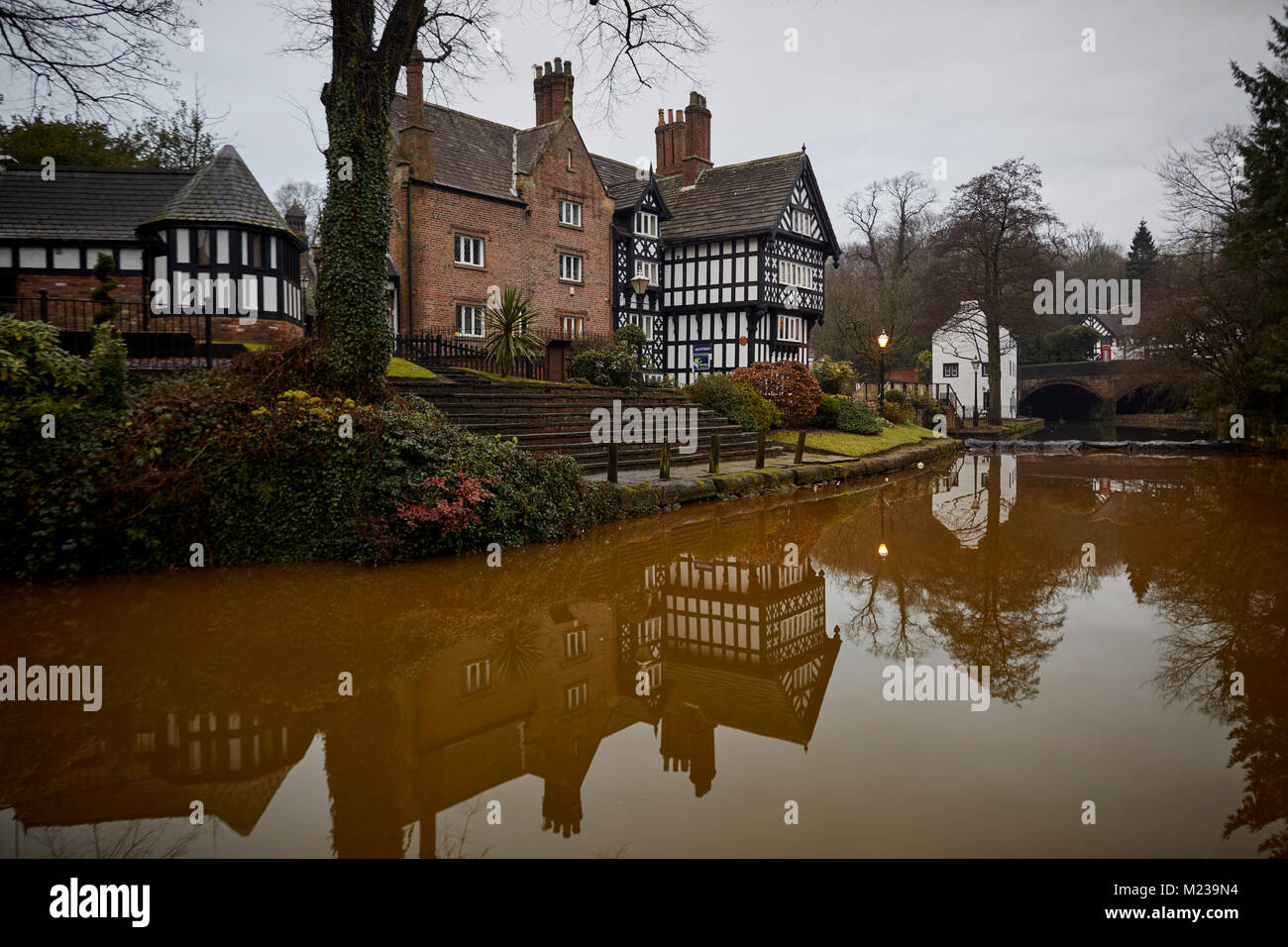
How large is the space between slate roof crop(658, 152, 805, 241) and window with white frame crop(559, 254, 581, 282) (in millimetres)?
4910

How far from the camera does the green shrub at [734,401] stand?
20.9m

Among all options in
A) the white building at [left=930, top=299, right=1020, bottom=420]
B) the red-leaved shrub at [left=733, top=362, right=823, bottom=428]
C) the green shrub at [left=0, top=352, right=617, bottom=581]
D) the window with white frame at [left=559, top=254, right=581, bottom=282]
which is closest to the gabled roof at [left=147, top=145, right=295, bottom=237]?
the window with white frame at [left=559, top=254, right=581, bottom=282]

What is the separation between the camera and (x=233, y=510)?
8250 mm

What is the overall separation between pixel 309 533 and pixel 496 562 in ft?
6.75

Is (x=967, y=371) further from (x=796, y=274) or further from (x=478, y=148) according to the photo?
(x=478, y=148)

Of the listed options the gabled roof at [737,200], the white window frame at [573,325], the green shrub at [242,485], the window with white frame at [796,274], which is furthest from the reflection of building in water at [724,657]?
the window with white frame at [796,274]

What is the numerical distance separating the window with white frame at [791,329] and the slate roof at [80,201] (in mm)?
21534

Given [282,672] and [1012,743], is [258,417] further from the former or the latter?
[1012,743]

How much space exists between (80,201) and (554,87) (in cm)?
1680

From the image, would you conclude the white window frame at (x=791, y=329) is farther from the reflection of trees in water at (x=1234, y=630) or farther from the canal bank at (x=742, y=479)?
the reflection of trees in water at (x=1234, y=630)

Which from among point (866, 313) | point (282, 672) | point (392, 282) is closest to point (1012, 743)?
point (282, 672)

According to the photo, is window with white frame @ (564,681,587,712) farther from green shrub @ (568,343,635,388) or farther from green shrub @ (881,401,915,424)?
green shrub @ (881,401,915,424)

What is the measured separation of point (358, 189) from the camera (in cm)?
1073

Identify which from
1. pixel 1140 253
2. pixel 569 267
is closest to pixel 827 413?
pixel 569 267
